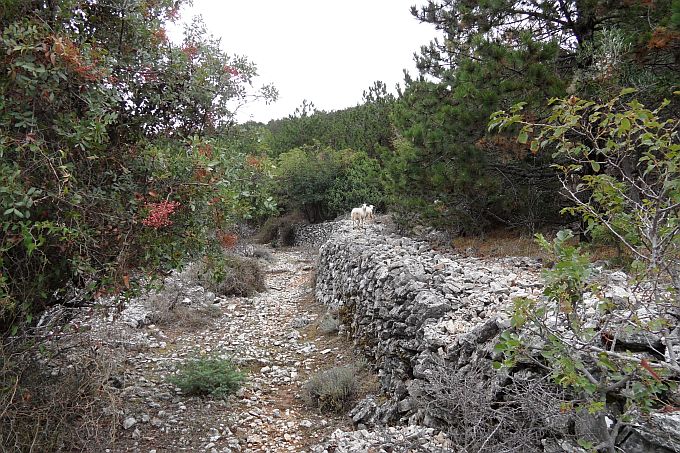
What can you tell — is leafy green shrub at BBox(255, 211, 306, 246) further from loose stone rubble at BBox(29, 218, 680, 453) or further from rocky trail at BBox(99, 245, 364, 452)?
loose stone rubble at BBox(29, 218, 680, 453)

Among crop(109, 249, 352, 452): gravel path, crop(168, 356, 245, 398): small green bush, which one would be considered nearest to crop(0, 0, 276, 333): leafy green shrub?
crop(109, 249, 352, 452): gravel path

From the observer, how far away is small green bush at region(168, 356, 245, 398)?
5.10m

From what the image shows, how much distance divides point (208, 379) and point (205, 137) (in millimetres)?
3038

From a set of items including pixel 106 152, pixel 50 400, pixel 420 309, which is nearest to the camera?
pixel 106 152

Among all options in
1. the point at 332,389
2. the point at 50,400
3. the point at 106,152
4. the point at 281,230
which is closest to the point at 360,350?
the point at 332,389

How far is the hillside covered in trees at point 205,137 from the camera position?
2461 millimetres

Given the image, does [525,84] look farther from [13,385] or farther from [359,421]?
[13,385]

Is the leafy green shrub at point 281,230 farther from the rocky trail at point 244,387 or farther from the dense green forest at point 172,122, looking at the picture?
the dense green forest at point 172,122

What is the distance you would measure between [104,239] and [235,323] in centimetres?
534

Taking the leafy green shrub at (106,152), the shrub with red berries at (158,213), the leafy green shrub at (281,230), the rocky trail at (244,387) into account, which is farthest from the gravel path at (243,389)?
the leafy green shrub at (281,230)

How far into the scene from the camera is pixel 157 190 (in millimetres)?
3244

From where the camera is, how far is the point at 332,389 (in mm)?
4977

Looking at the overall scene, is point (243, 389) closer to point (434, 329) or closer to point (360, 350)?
point (360, 350)

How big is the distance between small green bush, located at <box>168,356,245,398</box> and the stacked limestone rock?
160 centimetres
